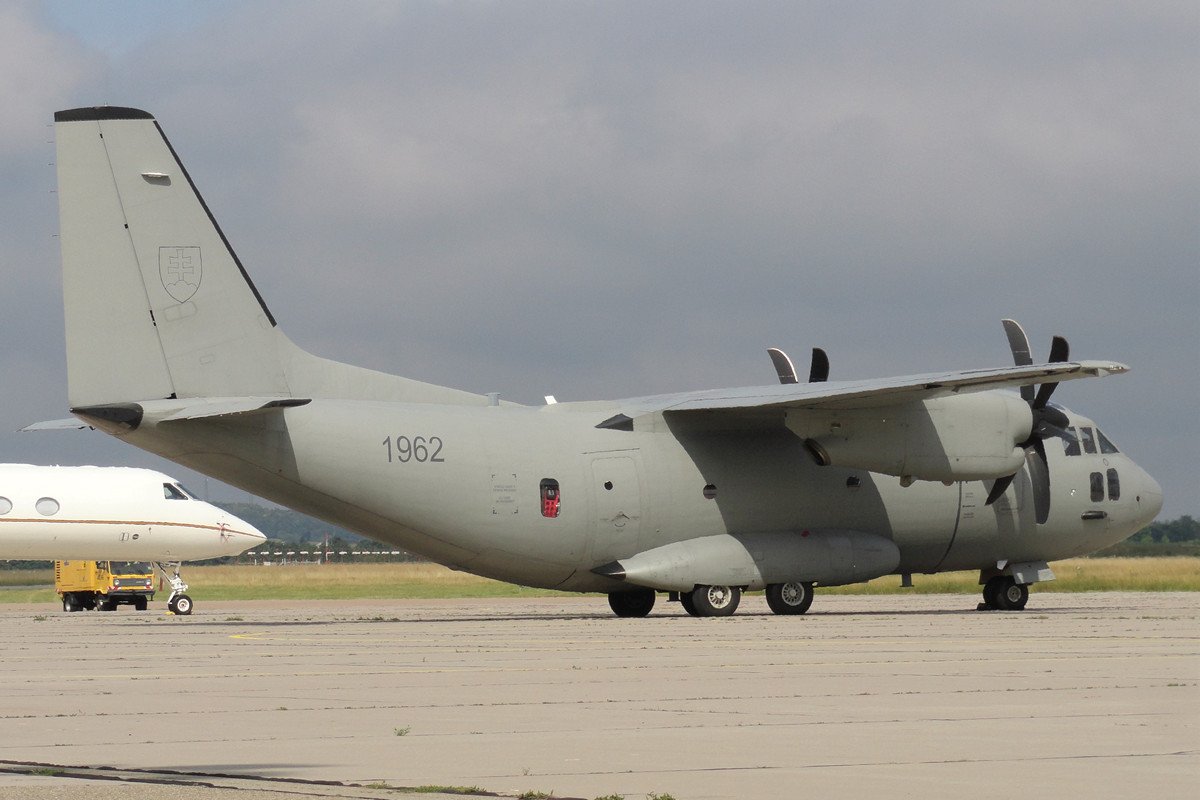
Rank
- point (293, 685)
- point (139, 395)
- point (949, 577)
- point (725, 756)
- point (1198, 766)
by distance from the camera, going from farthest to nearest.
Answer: point (949, 577) < point (139, 395) < point (293, 685) < point (725, 756) < point (1198, 766)

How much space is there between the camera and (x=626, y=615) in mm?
32844

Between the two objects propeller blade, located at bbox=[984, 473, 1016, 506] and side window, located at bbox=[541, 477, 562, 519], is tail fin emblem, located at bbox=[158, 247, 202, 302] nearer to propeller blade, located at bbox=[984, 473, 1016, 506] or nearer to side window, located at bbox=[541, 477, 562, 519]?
side window, located at bbox=[541, 477, 562, 519]

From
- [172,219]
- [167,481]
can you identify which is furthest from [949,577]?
[172,219]

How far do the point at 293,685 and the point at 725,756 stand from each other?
6899 millimetres

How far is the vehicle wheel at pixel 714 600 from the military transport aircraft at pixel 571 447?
4cm

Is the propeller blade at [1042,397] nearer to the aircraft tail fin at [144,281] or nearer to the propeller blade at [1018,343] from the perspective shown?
the propeller blade at [1018,343]

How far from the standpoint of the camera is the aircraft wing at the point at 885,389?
2847 cm

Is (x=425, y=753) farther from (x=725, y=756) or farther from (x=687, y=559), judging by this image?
(x=687, y=559)

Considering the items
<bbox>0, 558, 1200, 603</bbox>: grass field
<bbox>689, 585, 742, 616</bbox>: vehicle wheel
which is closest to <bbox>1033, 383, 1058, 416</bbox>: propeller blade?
<bbox>689, 585, 742, 616</bbox>: vehicle wheel

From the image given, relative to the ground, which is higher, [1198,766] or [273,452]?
[273,452]

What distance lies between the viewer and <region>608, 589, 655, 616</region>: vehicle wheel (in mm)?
32875

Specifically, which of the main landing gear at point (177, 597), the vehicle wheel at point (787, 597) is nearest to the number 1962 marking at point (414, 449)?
the vehicle wheel at point (787, 597)

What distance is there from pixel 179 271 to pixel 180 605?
16756 mm

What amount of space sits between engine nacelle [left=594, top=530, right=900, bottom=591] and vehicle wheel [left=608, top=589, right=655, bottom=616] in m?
2.20
